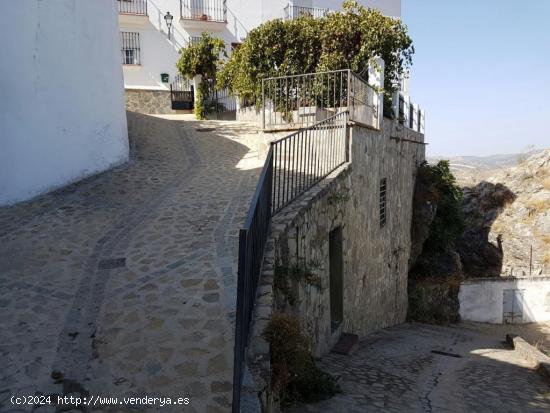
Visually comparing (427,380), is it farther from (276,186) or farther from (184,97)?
(184,97)

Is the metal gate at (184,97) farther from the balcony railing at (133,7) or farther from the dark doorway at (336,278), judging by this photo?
the dark doorway at (336,278)

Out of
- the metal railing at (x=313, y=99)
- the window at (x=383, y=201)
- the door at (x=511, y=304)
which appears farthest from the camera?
the door at (x=511, y=304)

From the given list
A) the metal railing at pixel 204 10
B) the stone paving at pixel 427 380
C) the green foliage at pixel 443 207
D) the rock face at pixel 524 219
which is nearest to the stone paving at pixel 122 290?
the stone paving at pixel 427 380

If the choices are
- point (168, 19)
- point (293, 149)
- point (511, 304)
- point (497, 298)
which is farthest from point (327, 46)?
point (168, 19)

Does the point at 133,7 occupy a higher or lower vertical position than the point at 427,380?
higher

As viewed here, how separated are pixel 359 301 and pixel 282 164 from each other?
13.6 ft

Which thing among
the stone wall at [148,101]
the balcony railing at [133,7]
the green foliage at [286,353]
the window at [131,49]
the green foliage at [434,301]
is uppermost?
the balcony railing at [133,7]

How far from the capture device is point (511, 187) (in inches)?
827

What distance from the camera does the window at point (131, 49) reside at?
21.8 metres

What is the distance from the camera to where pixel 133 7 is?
858 inches

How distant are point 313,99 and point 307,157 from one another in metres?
4.38

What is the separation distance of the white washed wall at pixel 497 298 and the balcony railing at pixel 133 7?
19.8m

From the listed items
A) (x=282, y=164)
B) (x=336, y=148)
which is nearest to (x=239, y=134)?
(x=336, y=148)

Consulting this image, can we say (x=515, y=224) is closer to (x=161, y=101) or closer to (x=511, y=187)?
(x=511, y=187)
